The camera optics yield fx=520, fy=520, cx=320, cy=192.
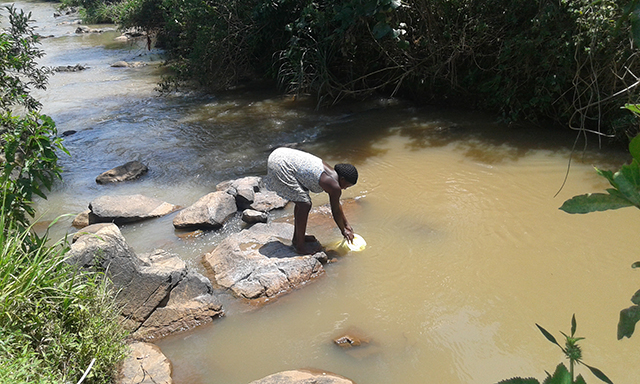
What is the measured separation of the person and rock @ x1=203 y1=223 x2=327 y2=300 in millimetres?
363

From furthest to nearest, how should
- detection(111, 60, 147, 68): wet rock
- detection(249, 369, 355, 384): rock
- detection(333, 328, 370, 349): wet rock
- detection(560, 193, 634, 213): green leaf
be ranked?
detection(111, 60, 147, 68): wet rock
detection(333, 328, 370, 349): wet rock
detection(249, 369, 355, 384): rock
detection(560, 193, 634, 213): green leaf

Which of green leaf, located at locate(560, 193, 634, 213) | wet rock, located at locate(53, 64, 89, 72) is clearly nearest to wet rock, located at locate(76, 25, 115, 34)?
wet rock, located at locate(53, 64, 89, 72)

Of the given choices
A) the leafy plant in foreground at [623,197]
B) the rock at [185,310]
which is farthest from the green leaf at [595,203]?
the rock at [185,310]

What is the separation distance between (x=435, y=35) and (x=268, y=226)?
488 cm

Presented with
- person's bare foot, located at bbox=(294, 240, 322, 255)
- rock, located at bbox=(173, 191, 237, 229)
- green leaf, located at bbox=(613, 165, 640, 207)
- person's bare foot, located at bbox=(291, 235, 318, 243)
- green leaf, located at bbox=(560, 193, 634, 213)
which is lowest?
rock, located at bbox=(173, 191, 237, 229)

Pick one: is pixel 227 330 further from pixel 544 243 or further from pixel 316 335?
pixel 544 243

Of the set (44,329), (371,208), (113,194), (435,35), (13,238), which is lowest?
(113,194)

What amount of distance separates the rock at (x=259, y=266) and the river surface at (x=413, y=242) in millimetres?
143

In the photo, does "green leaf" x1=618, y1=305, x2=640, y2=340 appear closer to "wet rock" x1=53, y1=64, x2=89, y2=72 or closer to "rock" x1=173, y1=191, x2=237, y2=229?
"rock" x1=173, y1=191, x2=237, y2=229

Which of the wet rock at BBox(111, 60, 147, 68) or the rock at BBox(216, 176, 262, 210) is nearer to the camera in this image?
the rock at BBox(216, 176, 262, 210)

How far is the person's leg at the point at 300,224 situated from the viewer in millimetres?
4980

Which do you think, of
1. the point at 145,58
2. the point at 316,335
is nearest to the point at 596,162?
the point at 316,335

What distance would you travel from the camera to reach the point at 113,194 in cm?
711

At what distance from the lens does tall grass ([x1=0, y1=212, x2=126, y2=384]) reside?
2844 millimetres
